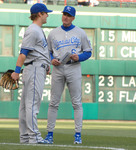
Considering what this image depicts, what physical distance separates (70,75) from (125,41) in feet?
63.5

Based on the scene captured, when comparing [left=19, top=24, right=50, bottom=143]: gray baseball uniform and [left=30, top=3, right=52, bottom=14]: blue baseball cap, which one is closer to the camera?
[left=19, top=24, right=50, bottom=143]: gray baseball uniform

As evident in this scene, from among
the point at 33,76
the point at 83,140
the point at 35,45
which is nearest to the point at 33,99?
the point at 33,76

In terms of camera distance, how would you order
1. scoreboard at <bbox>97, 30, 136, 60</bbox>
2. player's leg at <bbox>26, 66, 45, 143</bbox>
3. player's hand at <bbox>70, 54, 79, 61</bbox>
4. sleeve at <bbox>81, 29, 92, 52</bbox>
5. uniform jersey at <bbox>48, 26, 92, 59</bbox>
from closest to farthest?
player's leg at <bbox>26, 66, 45, 143</bbox> → player's hand at <bbox>70, 54, 79, 61</bbox> → uniform jersey at <bbox>48, 26, 92, 59</bbox> → sleeve at <bbox>81, 29, 92, 52</bbox> → scoreboard at <bbox>97, 30, 136, 60</bbox>

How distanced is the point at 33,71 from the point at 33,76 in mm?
70

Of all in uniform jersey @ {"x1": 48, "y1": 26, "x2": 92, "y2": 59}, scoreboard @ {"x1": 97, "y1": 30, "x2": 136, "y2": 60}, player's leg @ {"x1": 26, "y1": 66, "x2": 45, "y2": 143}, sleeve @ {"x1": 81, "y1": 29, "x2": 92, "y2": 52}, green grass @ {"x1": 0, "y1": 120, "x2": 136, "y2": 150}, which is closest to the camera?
green grass @ {"x1": 0, "y1": 120, "x2": 136, "y2": 150}

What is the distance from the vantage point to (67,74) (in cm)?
899

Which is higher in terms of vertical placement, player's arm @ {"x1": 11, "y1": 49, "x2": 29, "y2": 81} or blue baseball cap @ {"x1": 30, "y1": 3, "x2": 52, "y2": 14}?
blue baseball cap @ {"x1": 30, "y1": 3, "x2": 52, "y2": 14}

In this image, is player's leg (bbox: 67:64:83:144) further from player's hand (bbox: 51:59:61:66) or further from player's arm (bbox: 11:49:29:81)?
player's arm (bbox: 11:49:29:81)

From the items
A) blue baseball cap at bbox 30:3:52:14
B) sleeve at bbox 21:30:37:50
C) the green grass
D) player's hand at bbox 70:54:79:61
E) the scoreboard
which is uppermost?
the scoreboard

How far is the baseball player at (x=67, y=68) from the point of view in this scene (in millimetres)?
9000

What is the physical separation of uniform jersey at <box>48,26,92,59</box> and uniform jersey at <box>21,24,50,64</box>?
29.5 inches

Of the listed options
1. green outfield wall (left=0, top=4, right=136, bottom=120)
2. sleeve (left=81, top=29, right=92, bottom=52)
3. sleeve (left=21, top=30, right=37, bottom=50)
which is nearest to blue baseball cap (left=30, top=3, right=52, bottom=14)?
sleeve (left=21, top=30, right=37, bottom=50)

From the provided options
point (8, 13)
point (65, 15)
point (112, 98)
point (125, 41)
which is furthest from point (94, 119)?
point (65, 15)

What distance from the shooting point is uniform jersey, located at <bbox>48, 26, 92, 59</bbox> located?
910cm
